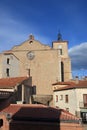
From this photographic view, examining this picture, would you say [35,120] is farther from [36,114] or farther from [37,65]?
[37,65]

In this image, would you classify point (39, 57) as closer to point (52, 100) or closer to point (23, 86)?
point (52, 100)

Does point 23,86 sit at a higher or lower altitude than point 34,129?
higher

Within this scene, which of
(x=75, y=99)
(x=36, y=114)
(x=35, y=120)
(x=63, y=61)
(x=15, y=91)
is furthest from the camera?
(x=63, y=61)

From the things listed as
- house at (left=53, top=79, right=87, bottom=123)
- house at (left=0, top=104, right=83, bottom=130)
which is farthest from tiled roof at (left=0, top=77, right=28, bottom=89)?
house at (left=0, top=104, right=83, bottom=130)

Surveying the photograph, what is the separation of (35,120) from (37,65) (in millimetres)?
33020

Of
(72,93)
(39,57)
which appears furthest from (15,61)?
(72,93)

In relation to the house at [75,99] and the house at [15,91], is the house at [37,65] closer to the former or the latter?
the house at [75,99]

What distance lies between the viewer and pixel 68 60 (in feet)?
235

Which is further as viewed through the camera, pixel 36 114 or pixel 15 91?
pixel 15 91

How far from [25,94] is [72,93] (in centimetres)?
832

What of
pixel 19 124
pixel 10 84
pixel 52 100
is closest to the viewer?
pixel 19 124

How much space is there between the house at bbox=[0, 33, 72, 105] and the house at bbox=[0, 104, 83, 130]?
80.8ft

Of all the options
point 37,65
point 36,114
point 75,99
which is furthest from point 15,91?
point 37,65

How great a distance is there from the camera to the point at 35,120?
113 feet
